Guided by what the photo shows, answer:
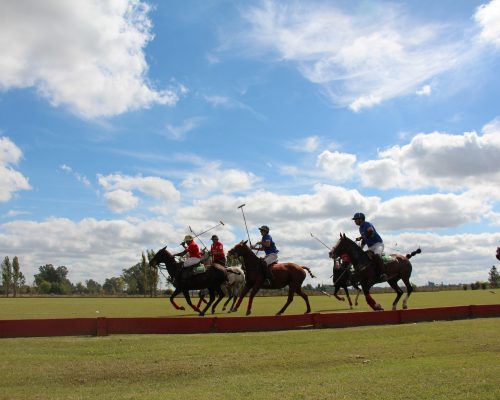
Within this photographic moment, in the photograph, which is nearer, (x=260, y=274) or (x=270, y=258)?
(x=260, y=274)

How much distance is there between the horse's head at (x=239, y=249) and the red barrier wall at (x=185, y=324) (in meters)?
4.17

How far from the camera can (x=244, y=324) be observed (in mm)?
12633

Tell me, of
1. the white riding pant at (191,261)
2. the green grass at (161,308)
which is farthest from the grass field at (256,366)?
the green grass at (161,308)

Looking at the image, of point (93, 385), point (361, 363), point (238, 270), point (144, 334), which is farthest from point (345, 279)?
point (93, 385)

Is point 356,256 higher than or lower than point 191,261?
lower

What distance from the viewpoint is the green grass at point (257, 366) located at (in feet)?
23.7

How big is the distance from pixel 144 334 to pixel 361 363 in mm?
5192

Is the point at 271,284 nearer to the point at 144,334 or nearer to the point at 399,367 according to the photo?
the point at 144,334

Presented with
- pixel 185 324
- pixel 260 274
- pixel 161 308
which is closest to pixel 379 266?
pixel 260 274

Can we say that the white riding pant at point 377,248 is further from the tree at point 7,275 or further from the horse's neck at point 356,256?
the tree at point 7,275

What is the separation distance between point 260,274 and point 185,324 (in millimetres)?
5070

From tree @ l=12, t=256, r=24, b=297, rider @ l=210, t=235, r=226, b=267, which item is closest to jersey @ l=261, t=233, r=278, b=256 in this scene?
rider @ l=210, t=235, r=226, b=267

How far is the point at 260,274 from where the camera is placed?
1705cm

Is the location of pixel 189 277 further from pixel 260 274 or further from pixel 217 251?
pixel 260 274
